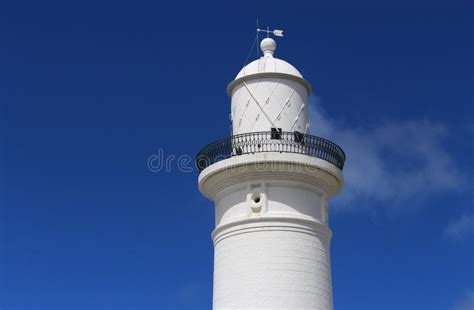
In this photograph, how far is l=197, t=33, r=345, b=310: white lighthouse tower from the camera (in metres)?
18.1

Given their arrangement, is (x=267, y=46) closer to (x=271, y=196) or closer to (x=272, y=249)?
(x=271, y=196)

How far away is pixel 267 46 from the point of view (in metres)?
21.2

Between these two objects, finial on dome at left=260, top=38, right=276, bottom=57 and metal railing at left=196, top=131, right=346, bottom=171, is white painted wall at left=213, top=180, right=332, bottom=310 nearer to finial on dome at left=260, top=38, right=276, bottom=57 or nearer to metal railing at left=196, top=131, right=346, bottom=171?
metal railing at left=196, top=131, right=346, bottom=171

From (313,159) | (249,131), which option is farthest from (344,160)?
(249,131)

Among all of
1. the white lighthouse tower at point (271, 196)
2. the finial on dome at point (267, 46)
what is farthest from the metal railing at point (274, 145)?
the finial on dome at point (267, 46)

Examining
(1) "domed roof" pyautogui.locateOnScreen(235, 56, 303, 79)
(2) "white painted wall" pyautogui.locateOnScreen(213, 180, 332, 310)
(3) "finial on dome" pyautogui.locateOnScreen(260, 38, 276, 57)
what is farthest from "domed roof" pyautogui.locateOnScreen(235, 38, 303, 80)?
(2) "white painted wall" pyautogui.locateOnScreen(213, 180, 332, 310)

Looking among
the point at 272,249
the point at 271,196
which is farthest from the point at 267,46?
the point at 272,249

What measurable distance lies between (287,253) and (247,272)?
1.07 meters

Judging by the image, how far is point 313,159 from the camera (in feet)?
61.8

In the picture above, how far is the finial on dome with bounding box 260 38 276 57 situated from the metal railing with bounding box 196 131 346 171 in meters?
2.99

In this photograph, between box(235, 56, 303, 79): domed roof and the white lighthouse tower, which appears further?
box(235, 56, 303, 79): domed roof

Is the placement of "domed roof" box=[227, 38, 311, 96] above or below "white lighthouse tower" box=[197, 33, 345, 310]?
above

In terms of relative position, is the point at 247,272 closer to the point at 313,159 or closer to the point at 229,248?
the point at 229,248

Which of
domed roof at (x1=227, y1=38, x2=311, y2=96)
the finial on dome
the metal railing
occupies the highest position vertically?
the finial on dome
